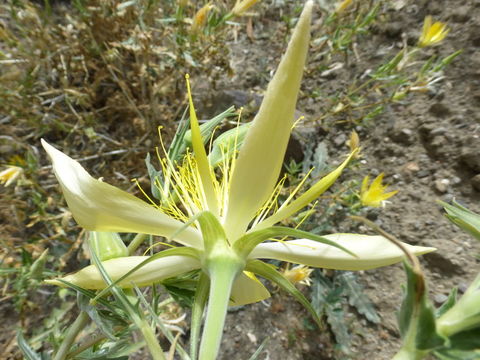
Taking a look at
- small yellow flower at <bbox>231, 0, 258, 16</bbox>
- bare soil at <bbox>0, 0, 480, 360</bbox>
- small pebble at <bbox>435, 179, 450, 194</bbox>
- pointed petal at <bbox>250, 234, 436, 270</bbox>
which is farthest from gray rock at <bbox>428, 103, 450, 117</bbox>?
pointed petal at <bbox>250, 234, 436, 270</bbox>

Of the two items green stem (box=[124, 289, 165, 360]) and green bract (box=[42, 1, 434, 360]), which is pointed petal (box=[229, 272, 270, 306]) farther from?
green stem (box=[124, 289, 165, 360])

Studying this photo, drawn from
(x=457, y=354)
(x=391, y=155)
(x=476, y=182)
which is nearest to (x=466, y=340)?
(x=457, y=354)

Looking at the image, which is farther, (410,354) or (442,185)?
(442,185)

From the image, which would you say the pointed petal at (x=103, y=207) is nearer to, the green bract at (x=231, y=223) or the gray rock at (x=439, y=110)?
the green bract at (x=231, y=223)

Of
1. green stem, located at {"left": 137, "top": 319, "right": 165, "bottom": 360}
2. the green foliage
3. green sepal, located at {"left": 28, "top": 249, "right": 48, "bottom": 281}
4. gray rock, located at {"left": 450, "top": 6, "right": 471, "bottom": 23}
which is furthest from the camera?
gray rock, located at {"left": 450, "top": 6, "right": 471, "bottom": 23}

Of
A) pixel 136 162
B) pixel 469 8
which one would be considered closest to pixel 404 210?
pixel 469 8

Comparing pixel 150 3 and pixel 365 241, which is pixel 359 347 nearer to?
pixel 365 241

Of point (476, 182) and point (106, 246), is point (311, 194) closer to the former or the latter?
point (106, 246)
